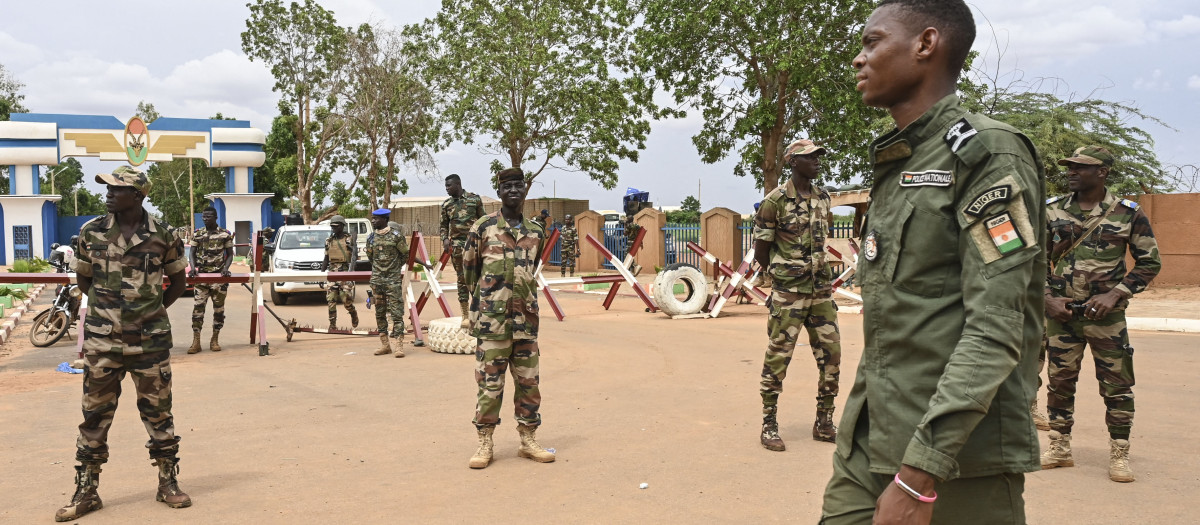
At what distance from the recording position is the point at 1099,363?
5496 millimetres

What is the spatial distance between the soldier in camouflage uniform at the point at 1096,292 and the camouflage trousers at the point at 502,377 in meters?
3.32

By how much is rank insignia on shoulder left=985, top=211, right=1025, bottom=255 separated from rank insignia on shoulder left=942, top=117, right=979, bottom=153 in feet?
0.68

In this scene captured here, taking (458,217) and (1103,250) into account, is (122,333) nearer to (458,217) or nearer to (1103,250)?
(1103,250)

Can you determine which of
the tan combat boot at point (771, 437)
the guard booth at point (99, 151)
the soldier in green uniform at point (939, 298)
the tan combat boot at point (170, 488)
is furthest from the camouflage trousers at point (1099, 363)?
the guard booth at point (99, 151)

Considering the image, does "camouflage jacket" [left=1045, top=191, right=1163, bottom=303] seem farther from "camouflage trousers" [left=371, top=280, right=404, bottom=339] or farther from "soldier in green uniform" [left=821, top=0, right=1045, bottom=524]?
"camouflage trousers" [left=371, top=280, right=404, bottom=339]

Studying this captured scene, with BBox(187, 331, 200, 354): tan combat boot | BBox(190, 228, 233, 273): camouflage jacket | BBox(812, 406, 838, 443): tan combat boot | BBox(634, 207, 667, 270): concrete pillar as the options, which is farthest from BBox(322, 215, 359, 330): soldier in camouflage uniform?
BBox(634, 207, 667, 270): concrete pillar

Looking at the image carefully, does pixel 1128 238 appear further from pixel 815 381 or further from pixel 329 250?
pixel 329 250

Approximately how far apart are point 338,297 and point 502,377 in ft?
29.4

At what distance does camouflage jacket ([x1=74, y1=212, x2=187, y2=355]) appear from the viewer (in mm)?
5016

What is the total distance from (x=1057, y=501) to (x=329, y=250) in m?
13.2

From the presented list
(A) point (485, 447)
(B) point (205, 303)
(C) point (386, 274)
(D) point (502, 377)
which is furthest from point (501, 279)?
(B) point (205, 303)

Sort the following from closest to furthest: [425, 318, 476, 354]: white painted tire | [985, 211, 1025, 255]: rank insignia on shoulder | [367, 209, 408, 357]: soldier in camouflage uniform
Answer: [985, 211, 1025, 255]: rank insignia on shoulder → [425, 318, 476, 354]: white painted tire → [367, 209, 408, 357]: soldier in camouflage uniform

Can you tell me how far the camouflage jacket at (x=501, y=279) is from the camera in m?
5.98

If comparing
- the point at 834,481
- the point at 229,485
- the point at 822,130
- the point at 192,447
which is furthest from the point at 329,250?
the point at 834,481
